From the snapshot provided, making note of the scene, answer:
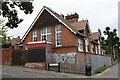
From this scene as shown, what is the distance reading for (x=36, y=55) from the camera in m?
20.5

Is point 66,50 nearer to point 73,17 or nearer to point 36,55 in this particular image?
point 36,55

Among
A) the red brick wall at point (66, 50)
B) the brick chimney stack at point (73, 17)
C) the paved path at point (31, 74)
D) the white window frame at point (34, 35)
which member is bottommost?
the paved path at point (31, 74)

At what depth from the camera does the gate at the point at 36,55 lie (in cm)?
1992

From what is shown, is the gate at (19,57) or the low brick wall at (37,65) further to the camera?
the gate at (19,57)

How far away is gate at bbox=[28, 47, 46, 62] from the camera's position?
19.9 meters

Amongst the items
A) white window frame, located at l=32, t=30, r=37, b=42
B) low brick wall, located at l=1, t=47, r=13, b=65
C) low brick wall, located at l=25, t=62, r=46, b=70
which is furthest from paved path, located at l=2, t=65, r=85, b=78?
white window frame, located at l=32, t=30, r=37, b=42

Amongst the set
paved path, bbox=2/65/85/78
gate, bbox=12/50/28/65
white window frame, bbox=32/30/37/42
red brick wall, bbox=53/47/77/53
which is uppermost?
white window frame, bbox=32/30/37/42

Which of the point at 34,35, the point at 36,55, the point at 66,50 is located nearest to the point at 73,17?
the point at 34,35

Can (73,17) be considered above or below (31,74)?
above

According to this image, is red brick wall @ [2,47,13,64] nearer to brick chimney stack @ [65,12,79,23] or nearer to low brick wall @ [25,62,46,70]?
low brick wall @ [25,62,46,70]

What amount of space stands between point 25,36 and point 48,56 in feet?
27.4

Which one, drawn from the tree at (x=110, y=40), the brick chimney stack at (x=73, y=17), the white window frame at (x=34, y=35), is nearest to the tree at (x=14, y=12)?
the white window frame at (x=34, y=35)

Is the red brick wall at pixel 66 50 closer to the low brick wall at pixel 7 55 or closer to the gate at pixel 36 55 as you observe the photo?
the gate at pixel 36 55

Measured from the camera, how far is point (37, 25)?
26.0 meters
